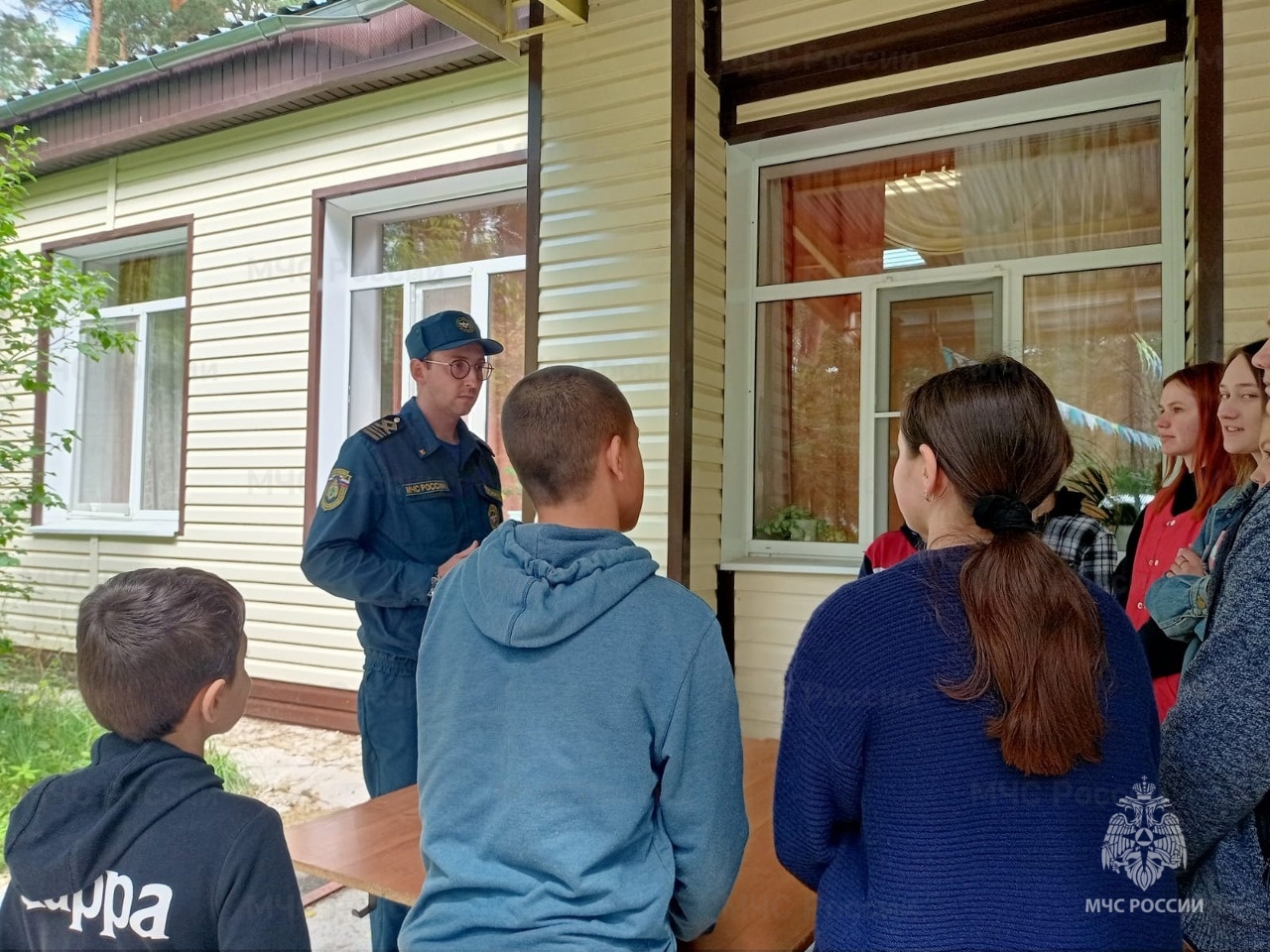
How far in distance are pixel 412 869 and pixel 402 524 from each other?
1.17 metres

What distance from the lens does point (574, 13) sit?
3.39m

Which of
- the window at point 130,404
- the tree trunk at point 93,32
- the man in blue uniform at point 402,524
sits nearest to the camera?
the tree trunk at point 93,32

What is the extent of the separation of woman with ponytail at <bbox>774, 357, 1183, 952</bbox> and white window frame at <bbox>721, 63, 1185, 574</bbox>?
2290 millimetres

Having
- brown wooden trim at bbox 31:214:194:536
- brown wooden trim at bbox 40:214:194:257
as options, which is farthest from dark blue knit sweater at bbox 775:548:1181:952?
brown wooden trim at bbox 40:214:194:257

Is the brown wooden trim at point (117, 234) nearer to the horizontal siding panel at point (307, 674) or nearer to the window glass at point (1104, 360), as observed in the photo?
the horizontal siding panel at point (307, 674)

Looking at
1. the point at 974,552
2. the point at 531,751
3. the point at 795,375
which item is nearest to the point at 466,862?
the point at 531,751

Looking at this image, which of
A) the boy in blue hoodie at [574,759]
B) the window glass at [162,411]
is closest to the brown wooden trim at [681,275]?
the boy in blue hoodie at [574,759]

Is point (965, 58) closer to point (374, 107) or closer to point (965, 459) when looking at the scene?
point (965, 459)

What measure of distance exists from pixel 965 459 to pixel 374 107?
4.95 m

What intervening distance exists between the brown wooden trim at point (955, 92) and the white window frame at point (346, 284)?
2.01 metres

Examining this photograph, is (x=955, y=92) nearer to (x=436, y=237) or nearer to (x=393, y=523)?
(x=393, y=523)

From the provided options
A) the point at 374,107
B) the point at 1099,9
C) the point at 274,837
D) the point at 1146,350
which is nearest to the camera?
the point at 274,837

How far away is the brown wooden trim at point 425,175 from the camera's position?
15.0 feet

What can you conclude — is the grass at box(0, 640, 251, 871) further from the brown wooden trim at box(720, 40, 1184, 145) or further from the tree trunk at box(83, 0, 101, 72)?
the brown wooden trim at box(720, 40, 1184, 145)
